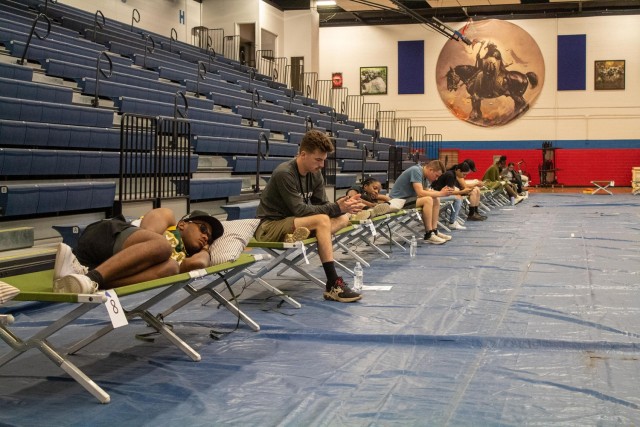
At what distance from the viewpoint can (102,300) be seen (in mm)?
2816

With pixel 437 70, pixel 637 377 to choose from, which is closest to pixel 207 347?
pixel 637 377

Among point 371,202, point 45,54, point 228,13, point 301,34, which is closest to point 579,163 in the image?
point 301,34

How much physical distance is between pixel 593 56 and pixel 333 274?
796 inches

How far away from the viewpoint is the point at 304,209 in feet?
17.2

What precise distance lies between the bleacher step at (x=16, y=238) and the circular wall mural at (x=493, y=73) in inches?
768

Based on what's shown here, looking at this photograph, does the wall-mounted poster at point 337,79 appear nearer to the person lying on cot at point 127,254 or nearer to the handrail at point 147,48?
the handrail at point 147,48

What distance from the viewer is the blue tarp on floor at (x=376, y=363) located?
2.81 metres

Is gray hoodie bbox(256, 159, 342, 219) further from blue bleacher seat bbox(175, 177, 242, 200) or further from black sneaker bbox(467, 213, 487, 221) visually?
black sneaker bbox(467, 213, 487, 221)

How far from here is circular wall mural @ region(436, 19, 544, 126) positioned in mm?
23047

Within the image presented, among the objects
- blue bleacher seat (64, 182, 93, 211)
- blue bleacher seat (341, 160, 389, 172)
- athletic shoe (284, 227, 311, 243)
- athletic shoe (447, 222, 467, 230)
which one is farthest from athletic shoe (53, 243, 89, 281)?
blue bleacher seat (341, 160, 389, 172)

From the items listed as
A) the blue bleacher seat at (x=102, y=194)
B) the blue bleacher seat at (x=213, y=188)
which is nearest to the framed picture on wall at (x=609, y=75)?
the blue bleacher seat at (x=213, y=188)

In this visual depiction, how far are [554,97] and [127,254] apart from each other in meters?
21.6

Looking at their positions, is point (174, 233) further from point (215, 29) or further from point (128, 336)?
point (215, 29)

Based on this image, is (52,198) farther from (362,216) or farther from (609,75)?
(609,75)
